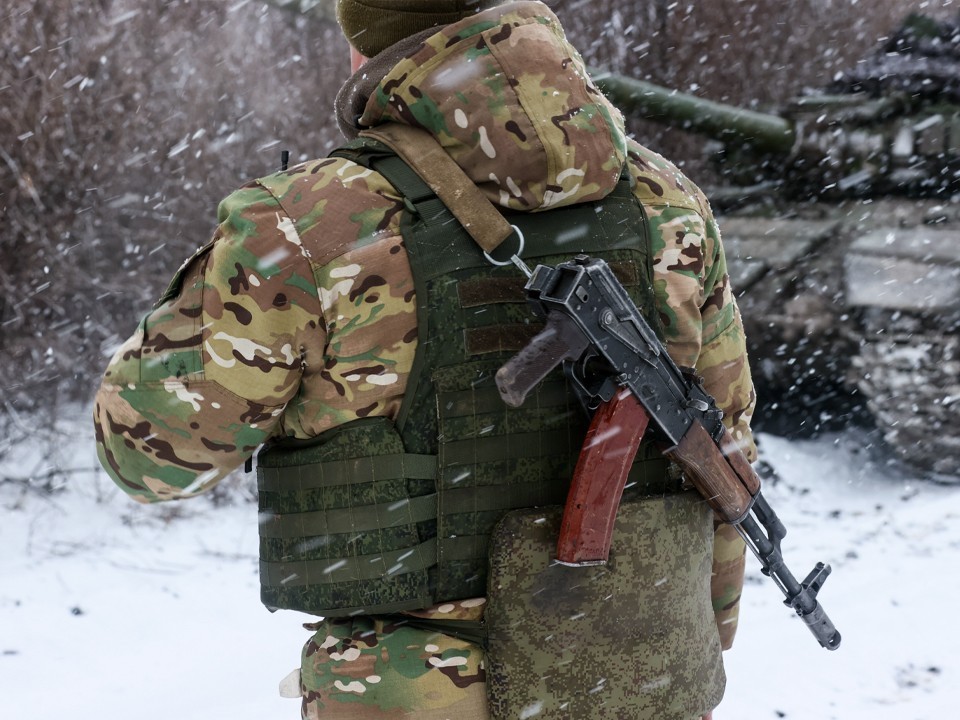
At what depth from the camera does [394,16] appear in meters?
1.65

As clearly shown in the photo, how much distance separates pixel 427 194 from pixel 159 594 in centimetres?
330

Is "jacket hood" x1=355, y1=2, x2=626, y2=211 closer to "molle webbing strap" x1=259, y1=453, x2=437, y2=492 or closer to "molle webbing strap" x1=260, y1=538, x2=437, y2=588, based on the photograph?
"molle webbing strap" x1=259, y1=453, x2=437, y2=492

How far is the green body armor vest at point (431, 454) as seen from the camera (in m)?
1.54

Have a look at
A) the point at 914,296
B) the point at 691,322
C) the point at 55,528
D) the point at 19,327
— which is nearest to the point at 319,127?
the point at 19,327

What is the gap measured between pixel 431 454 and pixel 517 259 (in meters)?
0.34

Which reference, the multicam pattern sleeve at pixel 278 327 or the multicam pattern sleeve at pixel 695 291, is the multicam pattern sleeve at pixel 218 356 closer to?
the multicam pattern sleeve at pixel 278 327

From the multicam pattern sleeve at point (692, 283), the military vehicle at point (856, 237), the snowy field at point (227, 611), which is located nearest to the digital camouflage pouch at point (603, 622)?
the multicam pattern sleeve at point (692, 283)

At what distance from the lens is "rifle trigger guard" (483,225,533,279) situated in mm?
1521

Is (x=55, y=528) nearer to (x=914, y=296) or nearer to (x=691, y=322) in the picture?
(x=691, y=322)

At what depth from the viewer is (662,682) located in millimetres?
1672

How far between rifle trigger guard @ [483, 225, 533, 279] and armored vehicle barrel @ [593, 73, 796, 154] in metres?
5.38

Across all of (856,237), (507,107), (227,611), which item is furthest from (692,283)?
(856,237)

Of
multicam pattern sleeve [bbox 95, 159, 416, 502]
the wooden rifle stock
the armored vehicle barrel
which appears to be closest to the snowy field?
the wooden rifle stock

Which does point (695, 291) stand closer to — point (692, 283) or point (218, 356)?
point (692, 283)
